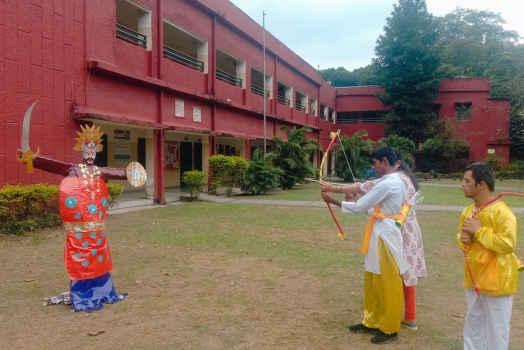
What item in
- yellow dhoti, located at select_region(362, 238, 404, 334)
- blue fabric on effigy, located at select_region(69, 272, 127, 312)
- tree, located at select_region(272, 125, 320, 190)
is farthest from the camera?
tree, located at select_region(272, 125, 320, 190)

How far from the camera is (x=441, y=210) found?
12008 mm

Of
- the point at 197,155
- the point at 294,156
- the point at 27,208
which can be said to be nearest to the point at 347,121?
the point at 294,156

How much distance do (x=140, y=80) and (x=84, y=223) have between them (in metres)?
8.33

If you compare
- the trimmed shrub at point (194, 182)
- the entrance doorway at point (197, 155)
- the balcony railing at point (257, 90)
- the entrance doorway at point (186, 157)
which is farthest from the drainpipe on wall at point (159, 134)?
the balcony railing at point (257, 90)

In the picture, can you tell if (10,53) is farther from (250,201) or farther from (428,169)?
(428,169)

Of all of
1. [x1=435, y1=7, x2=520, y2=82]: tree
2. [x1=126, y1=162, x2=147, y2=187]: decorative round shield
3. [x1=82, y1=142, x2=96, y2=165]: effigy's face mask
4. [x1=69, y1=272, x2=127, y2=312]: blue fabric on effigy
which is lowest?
[x1=69, y1=272, x2=127, y2=312]: blue fabric on effigy

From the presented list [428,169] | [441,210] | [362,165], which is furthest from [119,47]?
[428,169]

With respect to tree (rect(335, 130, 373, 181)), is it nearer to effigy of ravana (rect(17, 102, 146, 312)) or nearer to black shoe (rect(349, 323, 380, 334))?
effigy of ravana (rect(17, 102, 146, 312))

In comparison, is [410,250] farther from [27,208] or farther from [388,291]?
[27,208]

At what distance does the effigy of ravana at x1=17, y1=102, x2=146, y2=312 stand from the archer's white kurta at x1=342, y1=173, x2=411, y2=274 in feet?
8.81

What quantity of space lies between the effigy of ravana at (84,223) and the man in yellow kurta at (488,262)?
3472 millimetres

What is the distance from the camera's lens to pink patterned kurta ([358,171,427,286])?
3.71 m

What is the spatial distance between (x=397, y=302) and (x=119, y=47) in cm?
1041

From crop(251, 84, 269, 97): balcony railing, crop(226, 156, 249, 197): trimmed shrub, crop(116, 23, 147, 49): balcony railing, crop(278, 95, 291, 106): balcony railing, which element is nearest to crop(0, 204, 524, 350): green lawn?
crop(116, 23, 147, 49): balcony railing
